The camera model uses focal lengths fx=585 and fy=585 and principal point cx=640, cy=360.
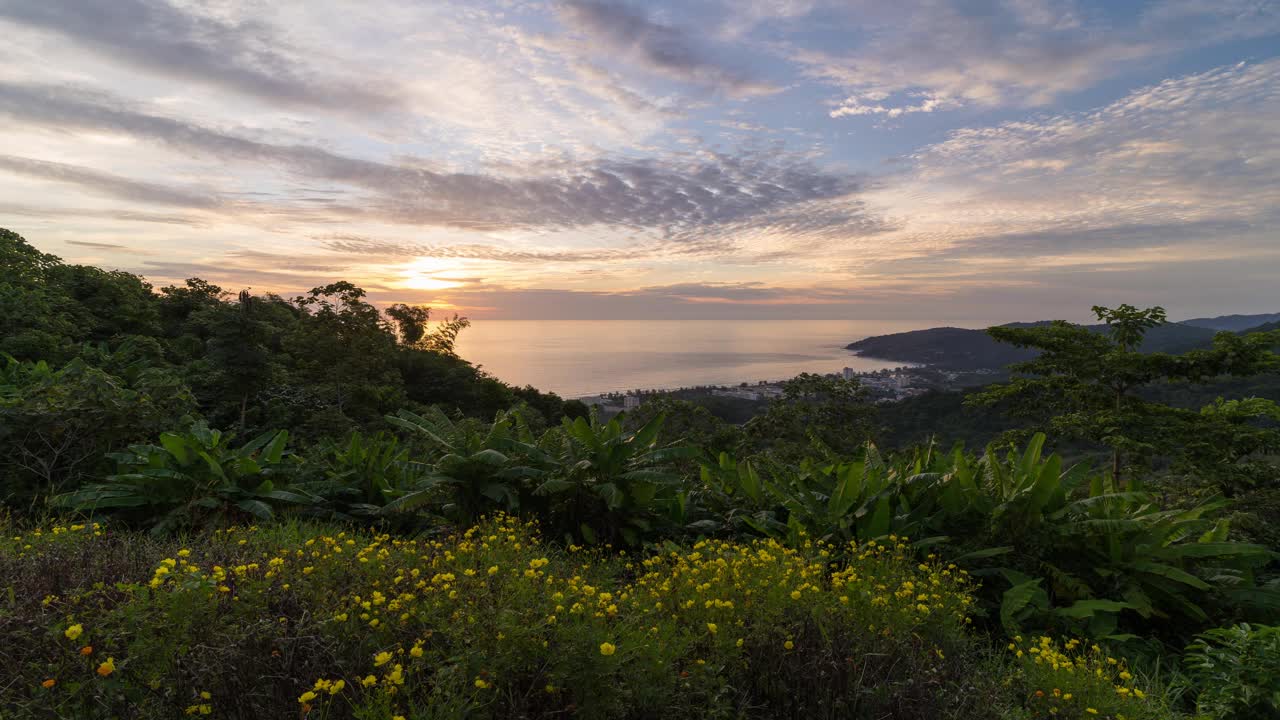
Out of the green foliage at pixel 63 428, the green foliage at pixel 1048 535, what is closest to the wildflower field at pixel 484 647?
the green foliage at pixel 1048 535

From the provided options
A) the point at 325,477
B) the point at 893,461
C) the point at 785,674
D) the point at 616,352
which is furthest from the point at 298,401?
the point at 616,352

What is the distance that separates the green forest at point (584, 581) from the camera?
93.3 inches

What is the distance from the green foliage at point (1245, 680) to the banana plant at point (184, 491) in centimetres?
650

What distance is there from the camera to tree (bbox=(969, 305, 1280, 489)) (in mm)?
12602

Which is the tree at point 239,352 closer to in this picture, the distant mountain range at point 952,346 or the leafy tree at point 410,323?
the leafy tree at point 410,323

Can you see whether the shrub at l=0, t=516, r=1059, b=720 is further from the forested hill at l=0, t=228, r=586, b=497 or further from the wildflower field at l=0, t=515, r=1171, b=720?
the forested hill at l=0, t=228, r=586, b=497

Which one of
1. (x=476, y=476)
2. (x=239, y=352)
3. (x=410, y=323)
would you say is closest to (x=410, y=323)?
(x=410, y=323)

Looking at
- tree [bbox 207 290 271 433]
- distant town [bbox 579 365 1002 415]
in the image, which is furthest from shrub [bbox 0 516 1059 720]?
distant town [bbox 579 365 1002 415]

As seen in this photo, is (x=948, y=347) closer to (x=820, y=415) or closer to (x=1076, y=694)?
(x=820, y=415)

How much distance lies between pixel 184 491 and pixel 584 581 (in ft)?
13.8

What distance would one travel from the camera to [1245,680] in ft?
9.87

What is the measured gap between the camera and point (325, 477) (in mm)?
6320

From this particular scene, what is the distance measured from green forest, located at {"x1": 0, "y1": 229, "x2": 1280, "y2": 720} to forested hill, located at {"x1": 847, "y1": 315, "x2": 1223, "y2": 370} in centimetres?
5582

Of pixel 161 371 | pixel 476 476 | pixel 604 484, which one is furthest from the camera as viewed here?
pixel 161 371
